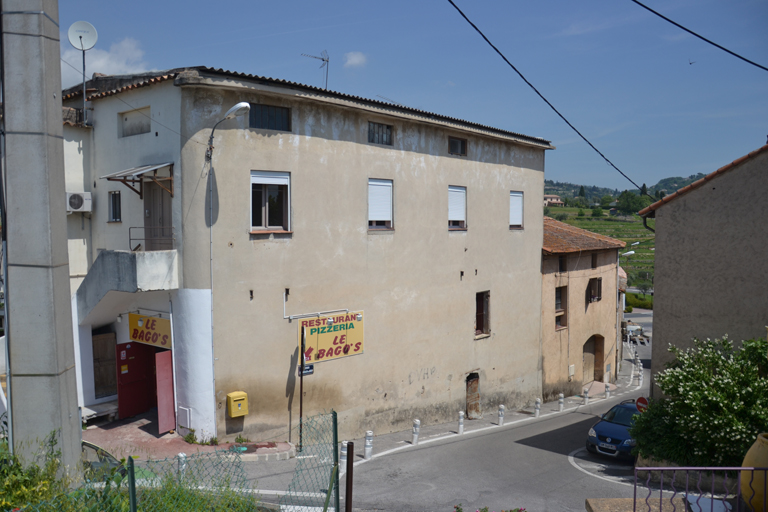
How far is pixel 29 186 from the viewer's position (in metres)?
5.92

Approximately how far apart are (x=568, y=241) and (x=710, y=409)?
14.6 metres

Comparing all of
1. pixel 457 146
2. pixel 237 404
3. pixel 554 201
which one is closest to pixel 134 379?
pixel 237 404

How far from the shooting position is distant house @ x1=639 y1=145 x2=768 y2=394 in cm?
1123

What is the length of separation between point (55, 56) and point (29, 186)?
4.92 feet

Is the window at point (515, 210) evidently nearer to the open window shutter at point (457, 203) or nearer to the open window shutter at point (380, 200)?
the open window shutter at point (457, 203)

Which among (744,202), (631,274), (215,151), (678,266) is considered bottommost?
(631,274)

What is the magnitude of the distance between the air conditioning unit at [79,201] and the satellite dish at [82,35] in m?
3.78

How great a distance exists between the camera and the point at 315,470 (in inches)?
387

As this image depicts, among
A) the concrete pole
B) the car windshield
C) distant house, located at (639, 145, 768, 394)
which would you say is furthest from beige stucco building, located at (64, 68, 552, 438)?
distant house, located at (639, 145, 768, 394)

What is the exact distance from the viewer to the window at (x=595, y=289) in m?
25.1

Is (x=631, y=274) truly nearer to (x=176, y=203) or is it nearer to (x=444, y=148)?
(x=444, y=148)

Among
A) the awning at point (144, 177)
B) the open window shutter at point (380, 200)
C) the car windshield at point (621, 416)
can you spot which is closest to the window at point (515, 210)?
the open window shutter at point (380, 200)

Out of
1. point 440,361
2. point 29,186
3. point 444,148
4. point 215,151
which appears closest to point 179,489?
point 29,186

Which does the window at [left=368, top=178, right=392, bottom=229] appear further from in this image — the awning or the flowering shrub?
the flowering shrub
